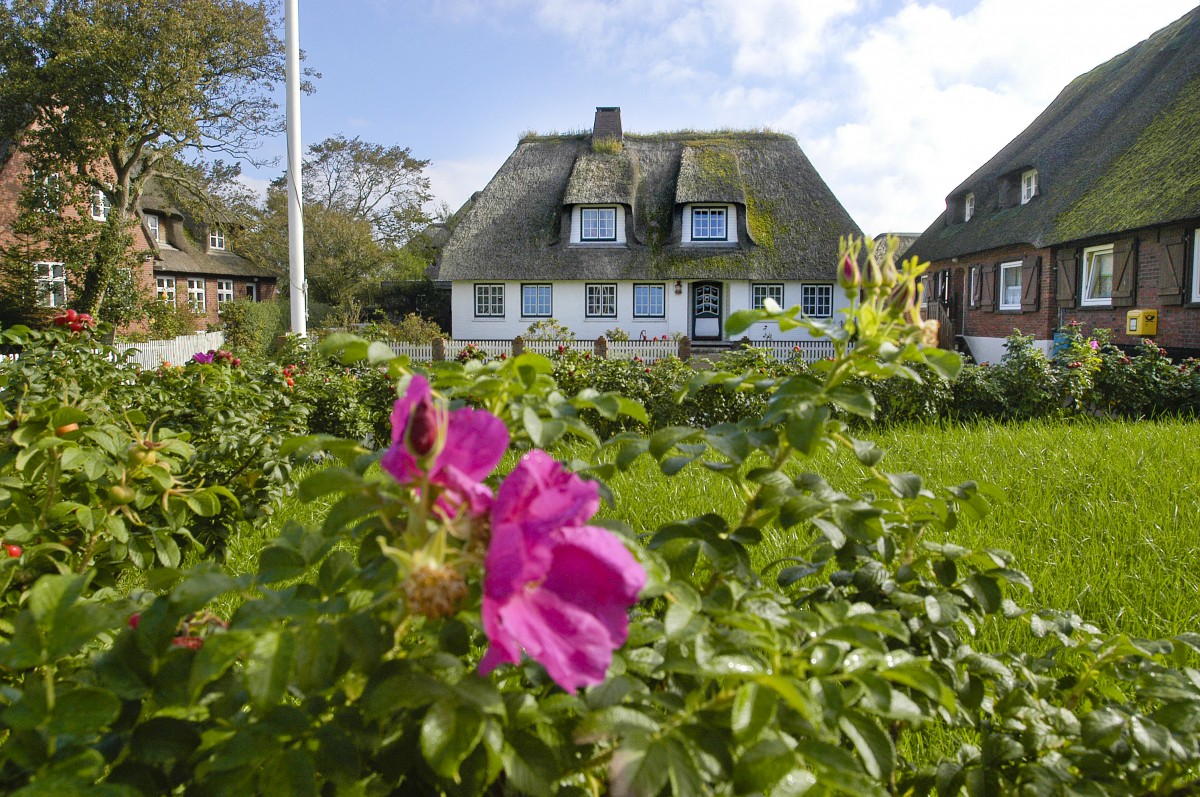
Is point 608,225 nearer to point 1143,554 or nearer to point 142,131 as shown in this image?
point 142,131

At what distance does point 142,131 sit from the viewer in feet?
67.1

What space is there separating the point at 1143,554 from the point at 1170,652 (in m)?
2.52

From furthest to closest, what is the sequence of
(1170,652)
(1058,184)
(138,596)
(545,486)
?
(1058,184) → (1170,652) → (138,596) → (545,486)

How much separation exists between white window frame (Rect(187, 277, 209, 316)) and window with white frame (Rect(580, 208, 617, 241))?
14227 mm

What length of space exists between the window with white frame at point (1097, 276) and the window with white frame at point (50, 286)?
24.6m

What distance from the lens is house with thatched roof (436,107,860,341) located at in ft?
74.1

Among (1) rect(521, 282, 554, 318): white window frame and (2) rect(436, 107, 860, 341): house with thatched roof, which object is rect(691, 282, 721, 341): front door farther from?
(1) rect(521, 282, 554, 318): white window frame

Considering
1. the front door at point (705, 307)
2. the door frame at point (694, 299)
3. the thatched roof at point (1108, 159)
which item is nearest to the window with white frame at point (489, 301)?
the door frame at point (694, 299)

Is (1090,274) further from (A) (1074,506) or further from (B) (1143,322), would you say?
(A) (1074,506)

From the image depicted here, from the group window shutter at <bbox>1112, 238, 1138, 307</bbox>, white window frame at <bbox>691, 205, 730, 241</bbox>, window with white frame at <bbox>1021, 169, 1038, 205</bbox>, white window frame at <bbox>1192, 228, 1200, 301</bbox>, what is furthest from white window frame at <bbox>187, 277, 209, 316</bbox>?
white window frame at <bbox>1192, 228, 1200, 301</bbox>

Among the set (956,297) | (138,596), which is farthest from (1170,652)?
(956,297)

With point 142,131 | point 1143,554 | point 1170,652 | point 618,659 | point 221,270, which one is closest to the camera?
point 618,659

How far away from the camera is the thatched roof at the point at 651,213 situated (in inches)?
887

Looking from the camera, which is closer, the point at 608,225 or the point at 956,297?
the point at 956,297
